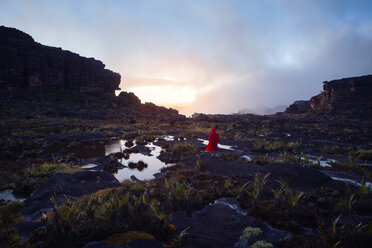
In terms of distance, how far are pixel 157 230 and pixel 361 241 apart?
467 centimetres

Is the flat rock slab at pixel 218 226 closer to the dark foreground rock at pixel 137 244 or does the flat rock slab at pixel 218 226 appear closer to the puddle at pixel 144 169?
the dark foreground rock at pixel 137 244

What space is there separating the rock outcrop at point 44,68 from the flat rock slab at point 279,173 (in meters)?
67.9

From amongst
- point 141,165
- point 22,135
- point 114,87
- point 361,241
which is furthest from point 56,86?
point 361,241

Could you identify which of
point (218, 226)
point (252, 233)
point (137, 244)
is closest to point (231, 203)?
point (218, 226)

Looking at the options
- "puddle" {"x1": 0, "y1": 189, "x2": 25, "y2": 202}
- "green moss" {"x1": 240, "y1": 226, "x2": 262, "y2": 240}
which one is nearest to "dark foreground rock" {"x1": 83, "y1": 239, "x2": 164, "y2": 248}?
"green moss" {"x1": 240, "y1": 226, "x2": 262, "y2": 240}

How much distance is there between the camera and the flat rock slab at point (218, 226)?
4.77 m

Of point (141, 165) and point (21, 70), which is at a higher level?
point (21, 70)

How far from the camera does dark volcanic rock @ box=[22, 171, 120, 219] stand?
6625mm

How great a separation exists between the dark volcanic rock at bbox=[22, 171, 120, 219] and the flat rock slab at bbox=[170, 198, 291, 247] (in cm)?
391

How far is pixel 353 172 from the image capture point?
36.3 feet

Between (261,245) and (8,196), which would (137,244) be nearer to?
(261,245)

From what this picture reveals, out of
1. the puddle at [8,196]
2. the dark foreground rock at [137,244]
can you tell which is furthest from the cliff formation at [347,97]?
the puddle at [8,196]

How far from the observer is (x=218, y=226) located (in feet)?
18.0

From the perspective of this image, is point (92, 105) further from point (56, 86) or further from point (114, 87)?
point (114, 87)
